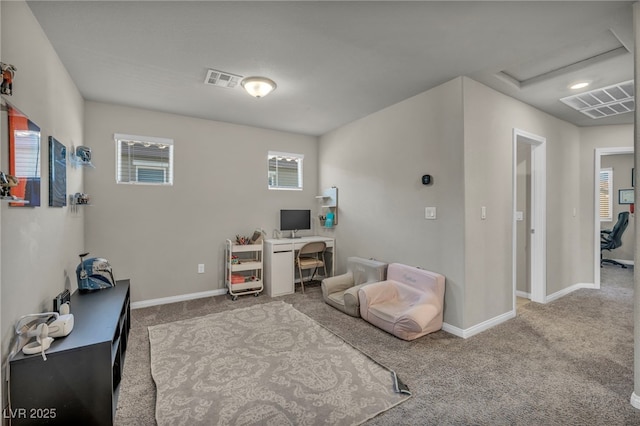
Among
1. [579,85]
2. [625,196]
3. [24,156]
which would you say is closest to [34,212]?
[24,156]

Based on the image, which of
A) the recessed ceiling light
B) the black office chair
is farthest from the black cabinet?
the black office chair

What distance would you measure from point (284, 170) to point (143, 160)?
206 centimetres

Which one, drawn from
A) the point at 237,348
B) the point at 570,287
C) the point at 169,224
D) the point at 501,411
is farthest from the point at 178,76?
the point at 570,287

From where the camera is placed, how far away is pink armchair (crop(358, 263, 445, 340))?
8.54 ft

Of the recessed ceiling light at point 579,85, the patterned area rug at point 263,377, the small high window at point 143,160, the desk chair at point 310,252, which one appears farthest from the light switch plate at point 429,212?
the small high window at point 143,160

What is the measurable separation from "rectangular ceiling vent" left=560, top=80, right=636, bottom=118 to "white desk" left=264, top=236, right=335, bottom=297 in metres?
3.82

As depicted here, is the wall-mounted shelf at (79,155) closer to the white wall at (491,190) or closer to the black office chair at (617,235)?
the white wall at (491,190)

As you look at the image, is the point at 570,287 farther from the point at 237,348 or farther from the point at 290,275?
the point at 237,348

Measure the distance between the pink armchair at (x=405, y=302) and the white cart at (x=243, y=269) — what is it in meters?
1.66

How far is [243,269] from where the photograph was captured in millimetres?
3885

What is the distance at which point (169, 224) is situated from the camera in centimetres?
373

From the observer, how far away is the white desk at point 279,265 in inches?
157

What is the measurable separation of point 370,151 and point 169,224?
2.96m

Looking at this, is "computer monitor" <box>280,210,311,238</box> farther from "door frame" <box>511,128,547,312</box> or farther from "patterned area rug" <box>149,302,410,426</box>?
"door frame" <box>511,128,547,312</box>
